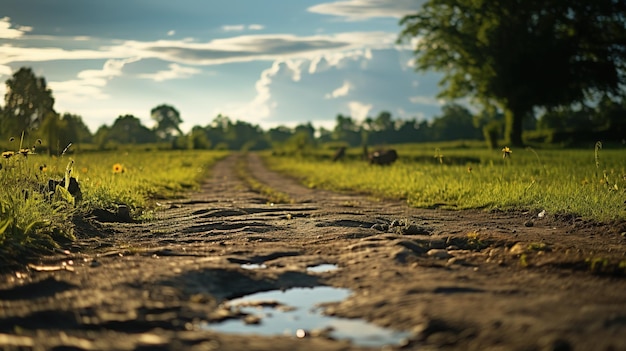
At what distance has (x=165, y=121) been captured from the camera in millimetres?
132125

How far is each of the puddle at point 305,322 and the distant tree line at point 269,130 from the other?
205 inches

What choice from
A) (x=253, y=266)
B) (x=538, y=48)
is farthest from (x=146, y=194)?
(x=538, y=48)

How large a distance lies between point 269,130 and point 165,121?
32.4 metres

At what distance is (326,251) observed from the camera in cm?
652

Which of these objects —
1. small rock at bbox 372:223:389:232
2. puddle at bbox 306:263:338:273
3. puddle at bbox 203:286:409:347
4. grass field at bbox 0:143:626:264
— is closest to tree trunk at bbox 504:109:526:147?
grass field at bbox 0:143:626:264

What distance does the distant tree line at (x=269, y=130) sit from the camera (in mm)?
11477

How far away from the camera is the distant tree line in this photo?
1148 centimetres

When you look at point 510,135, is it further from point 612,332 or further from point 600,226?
point 612,332

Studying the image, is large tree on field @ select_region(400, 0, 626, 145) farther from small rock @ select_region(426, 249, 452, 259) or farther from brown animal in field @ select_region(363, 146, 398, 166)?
small rock @ select_region(426, 249, 452, 259)

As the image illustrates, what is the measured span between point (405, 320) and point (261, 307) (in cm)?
104

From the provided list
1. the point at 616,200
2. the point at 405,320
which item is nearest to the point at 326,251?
the point at 405,320

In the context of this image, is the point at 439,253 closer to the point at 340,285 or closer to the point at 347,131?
the point at 340,285

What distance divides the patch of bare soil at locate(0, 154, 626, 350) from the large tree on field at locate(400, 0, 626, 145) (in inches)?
1200

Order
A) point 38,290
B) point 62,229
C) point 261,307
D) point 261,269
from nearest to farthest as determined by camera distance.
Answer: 1. point 261,307
2. point 38,290
3. point 261,269
4. point 62,229
